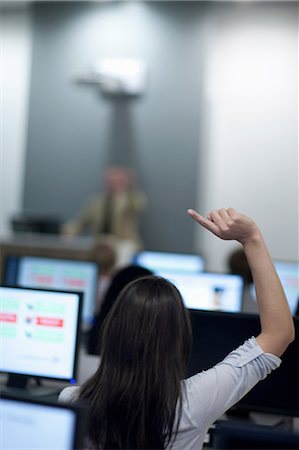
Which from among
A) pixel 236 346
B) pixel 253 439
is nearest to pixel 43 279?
pixel 236 346

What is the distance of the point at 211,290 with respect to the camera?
430 centimetres

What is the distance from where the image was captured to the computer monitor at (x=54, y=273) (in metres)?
4.78

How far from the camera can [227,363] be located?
1.98 metres

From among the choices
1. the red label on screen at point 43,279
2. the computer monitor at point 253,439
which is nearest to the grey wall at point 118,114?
the red label on screen at point 43,279

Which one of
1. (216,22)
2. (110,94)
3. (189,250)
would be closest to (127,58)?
(110,94)

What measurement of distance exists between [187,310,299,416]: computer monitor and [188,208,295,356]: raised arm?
0.76 metres

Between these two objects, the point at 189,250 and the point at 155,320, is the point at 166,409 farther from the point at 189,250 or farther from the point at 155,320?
the point at 189,250

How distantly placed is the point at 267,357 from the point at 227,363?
0.12 m

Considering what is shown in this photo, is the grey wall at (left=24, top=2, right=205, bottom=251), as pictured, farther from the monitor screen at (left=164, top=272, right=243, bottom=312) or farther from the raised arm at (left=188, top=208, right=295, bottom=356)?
the raised arm at (left=188, top=208, right=295, bottom=356)

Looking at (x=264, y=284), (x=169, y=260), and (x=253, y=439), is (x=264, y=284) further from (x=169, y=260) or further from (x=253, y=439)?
(x=169, y=260)

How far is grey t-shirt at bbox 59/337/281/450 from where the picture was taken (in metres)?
1.93

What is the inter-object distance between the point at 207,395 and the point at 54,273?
9.86 feet

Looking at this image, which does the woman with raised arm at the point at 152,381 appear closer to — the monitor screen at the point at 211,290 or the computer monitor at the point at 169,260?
the monitor screen at the point at 211,290

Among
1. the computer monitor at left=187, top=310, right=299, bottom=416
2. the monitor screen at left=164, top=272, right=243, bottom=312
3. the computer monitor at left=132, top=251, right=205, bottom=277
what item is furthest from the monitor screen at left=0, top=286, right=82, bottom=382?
the computer monitor at left=132, top=251, right=205, bottom=277
